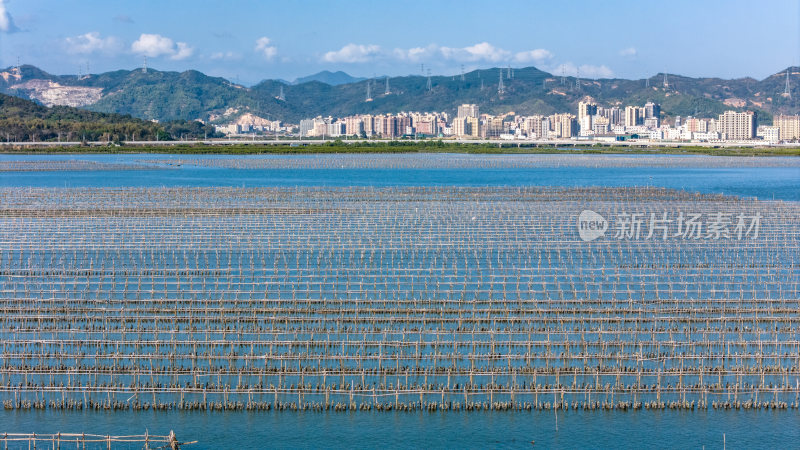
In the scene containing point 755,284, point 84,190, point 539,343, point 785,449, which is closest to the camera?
point 785,449

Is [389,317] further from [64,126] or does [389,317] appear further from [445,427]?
[64,126]

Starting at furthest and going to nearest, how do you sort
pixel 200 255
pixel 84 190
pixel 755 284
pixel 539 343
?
pixel 84 190
pixel 200 255
pixel 755 284
pixel 539 343

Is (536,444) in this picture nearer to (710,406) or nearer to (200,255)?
(710,406)

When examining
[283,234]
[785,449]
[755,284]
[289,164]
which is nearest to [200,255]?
[283,234]

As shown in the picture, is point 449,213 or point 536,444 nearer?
point 536,444

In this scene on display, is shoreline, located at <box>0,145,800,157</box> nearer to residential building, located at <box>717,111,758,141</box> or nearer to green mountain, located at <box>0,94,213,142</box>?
green mountain, located at <box>0,94,213,142</box>

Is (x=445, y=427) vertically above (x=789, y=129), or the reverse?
(x=789, y=129)

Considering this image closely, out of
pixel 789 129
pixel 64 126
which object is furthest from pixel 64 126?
pixel 789 129

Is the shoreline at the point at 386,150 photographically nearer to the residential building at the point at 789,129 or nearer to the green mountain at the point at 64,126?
the green mountain at the point at 64,126
